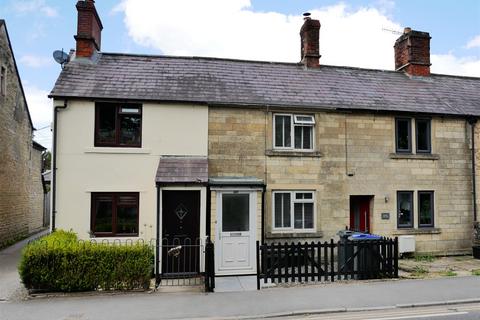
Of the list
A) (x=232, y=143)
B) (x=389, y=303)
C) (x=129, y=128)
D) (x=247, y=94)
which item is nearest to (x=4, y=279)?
(x=129, y=128)

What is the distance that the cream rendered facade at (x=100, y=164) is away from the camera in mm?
11703

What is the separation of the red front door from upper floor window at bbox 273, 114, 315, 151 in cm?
270

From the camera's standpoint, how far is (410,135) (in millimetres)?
14281

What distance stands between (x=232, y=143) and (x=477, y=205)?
934 cm

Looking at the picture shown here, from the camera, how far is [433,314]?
25.0 feet

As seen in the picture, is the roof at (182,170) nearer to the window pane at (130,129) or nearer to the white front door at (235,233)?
the white front door at (235,233)

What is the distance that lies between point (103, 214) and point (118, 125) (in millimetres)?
2745

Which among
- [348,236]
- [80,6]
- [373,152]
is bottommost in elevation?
[348,236]

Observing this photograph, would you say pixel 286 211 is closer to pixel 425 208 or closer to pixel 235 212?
pixel 235 212

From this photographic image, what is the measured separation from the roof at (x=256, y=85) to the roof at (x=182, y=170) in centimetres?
190

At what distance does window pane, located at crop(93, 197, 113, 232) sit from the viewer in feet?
38.7

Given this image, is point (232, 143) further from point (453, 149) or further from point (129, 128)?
point (453, 149)

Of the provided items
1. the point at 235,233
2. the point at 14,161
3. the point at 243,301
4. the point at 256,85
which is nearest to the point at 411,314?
the point at 243,301

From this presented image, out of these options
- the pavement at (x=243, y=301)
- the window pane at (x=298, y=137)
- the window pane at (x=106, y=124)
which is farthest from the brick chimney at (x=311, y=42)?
the pavement at (x=243, y=301)
